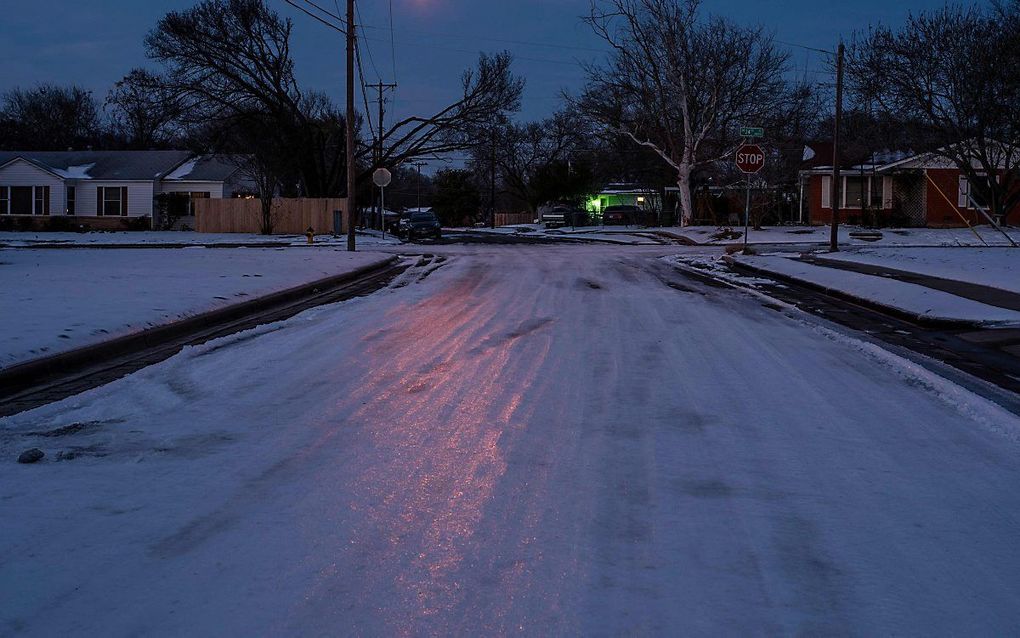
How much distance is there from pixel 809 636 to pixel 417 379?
5.21 m

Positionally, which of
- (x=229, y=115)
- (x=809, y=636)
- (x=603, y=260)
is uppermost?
(x=229, y=115)

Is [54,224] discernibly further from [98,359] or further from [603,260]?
[98,359]

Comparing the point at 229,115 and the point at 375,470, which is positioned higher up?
→ the point at 229,115

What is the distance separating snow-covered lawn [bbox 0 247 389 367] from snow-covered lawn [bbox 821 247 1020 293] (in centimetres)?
1272

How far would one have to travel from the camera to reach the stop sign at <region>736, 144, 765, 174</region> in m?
24.7

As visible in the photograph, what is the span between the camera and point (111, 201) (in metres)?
54.1

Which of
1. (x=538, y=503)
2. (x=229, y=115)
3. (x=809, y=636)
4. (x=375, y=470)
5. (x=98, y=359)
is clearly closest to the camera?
(x=809, y=636)

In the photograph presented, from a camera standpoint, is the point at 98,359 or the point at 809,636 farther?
the point at 98,359

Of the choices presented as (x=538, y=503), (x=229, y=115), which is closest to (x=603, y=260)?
(x=538, y=503)

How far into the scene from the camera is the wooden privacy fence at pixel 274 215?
48.4 metres

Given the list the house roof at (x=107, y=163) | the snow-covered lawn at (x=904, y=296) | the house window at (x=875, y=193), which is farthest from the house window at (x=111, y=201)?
the snow-covered lawn at (x=904, y=296)

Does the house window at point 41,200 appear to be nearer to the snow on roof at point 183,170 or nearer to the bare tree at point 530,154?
the snow on roof at point 183,170

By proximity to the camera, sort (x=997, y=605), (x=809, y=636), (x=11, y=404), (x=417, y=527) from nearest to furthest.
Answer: (x=809, y=636), (x=997, y=605), (x=417, y=527), (x=11, y=404)

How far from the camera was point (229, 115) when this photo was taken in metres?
46.1
